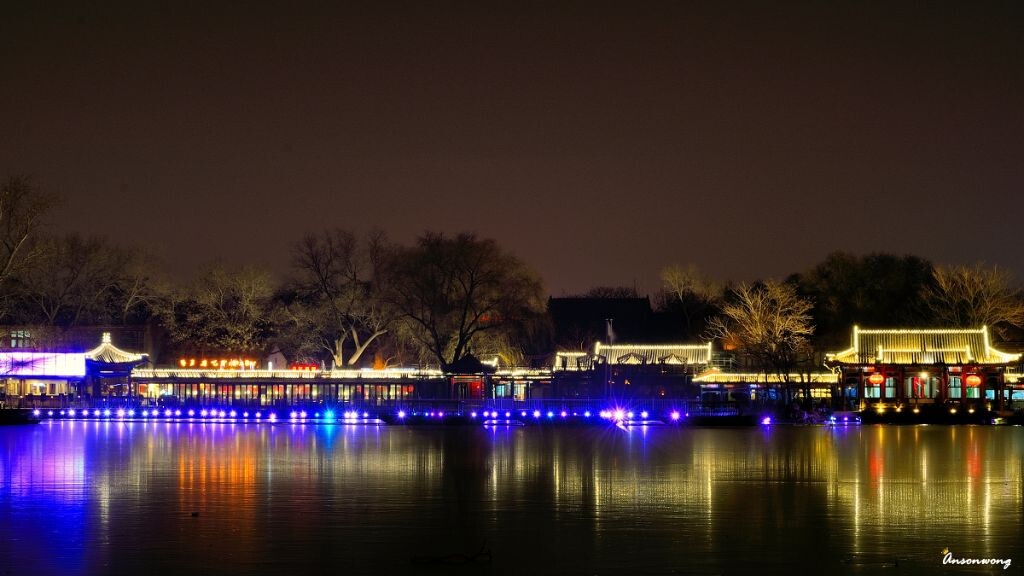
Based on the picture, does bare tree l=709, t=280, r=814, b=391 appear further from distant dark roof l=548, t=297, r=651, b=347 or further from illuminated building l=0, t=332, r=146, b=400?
illuminated building l=0, t=332, r=146, b=400

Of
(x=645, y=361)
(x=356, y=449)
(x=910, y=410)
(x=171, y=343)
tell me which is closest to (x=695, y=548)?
(x=356, y=449)

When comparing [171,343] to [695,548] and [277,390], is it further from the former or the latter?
[695,548]

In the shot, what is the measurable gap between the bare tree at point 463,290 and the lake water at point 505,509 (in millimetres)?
39490

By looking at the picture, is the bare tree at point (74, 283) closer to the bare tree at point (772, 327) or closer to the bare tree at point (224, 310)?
the bare tree at point (224, 310)

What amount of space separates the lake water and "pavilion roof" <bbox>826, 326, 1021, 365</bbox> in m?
38.9

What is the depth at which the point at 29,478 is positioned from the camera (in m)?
28.2

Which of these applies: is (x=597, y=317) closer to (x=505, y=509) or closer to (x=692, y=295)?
(x=692, y=295)

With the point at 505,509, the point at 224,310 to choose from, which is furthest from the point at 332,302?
the point at 505,509

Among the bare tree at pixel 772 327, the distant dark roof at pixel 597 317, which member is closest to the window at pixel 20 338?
the distant dark roof at pixel 597 317

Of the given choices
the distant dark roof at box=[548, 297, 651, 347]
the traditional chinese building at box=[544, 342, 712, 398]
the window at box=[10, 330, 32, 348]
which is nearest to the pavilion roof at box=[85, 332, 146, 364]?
the window at box=[10, 330, 32, 348]

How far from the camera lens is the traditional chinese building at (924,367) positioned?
3046 inches

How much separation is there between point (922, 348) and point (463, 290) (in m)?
29.0

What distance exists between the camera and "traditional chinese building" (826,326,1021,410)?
77.4 m

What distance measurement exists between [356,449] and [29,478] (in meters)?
13.2
